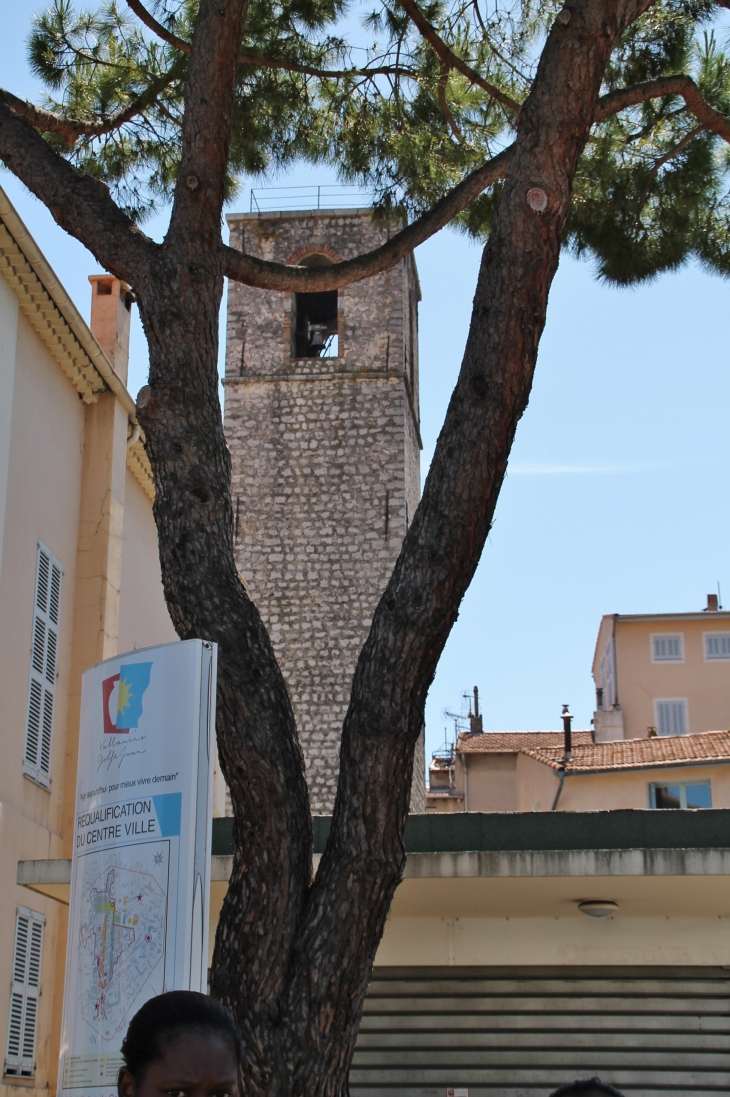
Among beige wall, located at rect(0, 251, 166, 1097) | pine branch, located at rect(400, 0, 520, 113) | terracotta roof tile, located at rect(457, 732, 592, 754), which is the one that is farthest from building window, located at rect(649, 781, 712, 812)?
pine branch, located at rect(400, 0, 520, 113)

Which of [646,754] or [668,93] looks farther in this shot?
[646,754]

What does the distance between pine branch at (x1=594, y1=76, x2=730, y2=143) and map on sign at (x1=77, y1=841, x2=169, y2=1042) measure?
15.0 feet

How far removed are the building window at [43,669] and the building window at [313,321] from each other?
17.0 m

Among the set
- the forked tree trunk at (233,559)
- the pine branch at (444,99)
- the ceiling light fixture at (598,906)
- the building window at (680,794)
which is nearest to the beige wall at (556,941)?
the ceiling light fixture at (598,906)

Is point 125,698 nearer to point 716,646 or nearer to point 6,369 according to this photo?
point 6,369

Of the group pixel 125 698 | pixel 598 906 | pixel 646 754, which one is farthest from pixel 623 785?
pixel 125 698

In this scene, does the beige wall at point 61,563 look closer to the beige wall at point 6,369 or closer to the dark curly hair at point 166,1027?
the beige wall at point 6,369

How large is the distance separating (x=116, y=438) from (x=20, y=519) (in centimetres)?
211

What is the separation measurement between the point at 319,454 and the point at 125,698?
21572mm

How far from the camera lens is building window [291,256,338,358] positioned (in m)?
27.6

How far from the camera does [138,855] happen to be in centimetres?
392

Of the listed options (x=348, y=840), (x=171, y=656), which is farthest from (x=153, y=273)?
(x=348, y=840)

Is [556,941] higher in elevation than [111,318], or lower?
lower

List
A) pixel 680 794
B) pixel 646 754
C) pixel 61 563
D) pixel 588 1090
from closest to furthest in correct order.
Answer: pixel 588 1090
pixel 61 563
pixel 680 794
pixel 646 754
